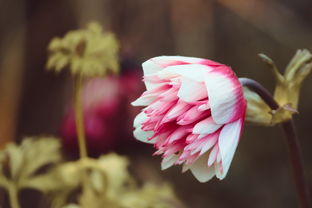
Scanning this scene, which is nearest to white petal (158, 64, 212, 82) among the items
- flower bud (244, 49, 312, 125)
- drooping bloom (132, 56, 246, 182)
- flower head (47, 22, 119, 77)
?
drooping bloom (132, 56, 246, 182)

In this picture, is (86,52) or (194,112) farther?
(86,52)

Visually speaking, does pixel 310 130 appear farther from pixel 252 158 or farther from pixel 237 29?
pixel 237 29

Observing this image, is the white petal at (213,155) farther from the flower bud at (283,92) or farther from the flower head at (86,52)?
the flower head at (86,52)

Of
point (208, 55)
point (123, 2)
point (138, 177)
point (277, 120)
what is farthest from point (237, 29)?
point (277, 120)

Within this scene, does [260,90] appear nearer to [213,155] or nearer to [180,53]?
[213,155]

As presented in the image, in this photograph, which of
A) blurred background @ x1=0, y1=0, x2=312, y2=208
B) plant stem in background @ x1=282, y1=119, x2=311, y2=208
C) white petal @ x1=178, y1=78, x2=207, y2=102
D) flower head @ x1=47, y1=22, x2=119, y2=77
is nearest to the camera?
white petal @ x1=178, y1=78, x2=207, y2=102

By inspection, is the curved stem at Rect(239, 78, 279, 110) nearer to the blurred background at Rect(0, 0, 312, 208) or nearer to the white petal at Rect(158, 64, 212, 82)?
the white petal at Rect(158, 64, 212, 82)

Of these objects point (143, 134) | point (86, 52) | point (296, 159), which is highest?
point (86, 52)

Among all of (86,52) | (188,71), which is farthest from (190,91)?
(86,52)
